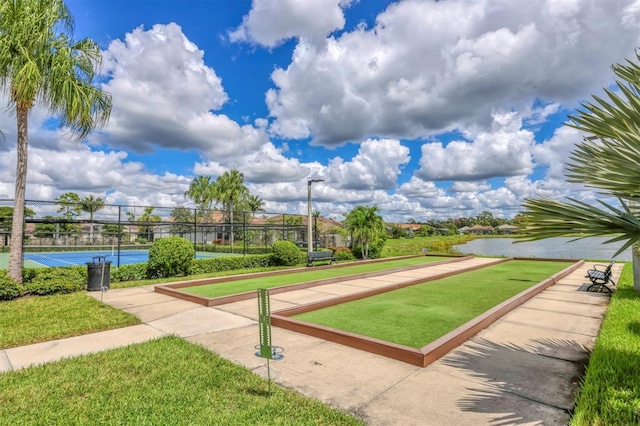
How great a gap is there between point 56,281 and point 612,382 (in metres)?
11.8

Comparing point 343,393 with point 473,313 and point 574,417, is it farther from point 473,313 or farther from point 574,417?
point 473,313

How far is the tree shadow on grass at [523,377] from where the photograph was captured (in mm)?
3258

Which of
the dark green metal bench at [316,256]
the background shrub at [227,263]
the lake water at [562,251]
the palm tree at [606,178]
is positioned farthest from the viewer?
the lake water at [562,251]

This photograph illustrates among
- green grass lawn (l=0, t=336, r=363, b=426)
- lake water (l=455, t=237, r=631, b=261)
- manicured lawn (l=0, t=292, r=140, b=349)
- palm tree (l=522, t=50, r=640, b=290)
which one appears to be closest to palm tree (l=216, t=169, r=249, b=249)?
lake water (l=455, t=237, r=631, b=261)

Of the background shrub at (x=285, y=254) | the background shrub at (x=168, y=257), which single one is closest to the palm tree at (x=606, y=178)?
the background shrub at (x=168, y=257)

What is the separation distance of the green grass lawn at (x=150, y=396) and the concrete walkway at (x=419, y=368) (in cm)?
35

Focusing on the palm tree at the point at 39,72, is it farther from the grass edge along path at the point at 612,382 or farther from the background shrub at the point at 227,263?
the grass edge along path at the point at 612,382

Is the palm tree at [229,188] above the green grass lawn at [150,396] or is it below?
above

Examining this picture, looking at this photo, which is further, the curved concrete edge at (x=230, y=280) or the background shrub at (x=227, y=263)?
the background shrub at (x=227, y=263)

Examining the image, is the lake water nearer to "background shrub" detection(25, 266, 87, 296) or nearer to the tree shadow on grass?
the tree shadow on grass

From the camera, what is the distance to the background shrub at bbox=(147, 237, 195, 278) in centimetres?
1227

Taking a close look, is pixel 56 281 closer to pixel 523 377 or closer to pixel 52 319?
pixel 52 319

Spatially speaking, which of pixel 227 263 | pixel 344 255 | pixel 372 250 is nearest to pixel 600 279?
pixel 344 255

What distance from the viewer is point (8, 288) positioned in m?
8.40
